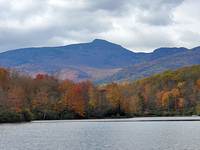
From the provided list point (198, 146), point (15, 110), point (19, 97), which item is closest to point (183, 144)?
point (198, 146)

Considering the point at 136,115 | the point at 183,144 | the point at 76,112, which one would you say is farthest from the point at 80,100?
the point at 183,144

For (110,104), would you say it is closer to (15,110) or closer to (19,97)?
A: (19,97)

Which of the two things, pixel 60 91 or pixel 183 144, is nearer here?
pixel 183 144

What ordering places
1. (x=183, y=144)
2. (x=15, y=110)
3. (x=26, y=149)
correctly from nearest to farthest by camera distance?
(x=26, y=149)
(x=183, y=144)
(x=15, y=110)

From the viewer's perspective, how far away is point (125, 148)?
5797 centimetres

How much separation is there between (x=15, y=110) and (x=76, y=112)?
3607 centimetres

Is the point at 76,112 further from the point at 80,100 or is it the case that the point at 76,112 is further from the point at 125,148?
the point at 125,148

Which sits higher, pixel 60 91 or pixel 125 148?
pixel 60 91

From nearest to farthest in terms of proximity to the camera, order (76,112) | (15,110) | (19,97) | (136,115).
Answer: (15,110)
(19,97)
(76,112)
(136,115)

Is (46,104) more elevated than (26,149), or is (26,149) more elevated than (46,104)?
(46,104)

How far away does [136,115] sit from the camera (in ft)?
634

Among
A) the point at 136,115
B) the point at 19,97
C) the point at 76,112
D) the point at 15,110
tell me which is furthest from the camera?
the point at 136,115

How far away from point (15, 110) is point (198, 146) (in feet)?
269

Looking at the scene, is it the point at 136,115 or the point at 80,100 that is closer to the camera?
the point at 80,100
